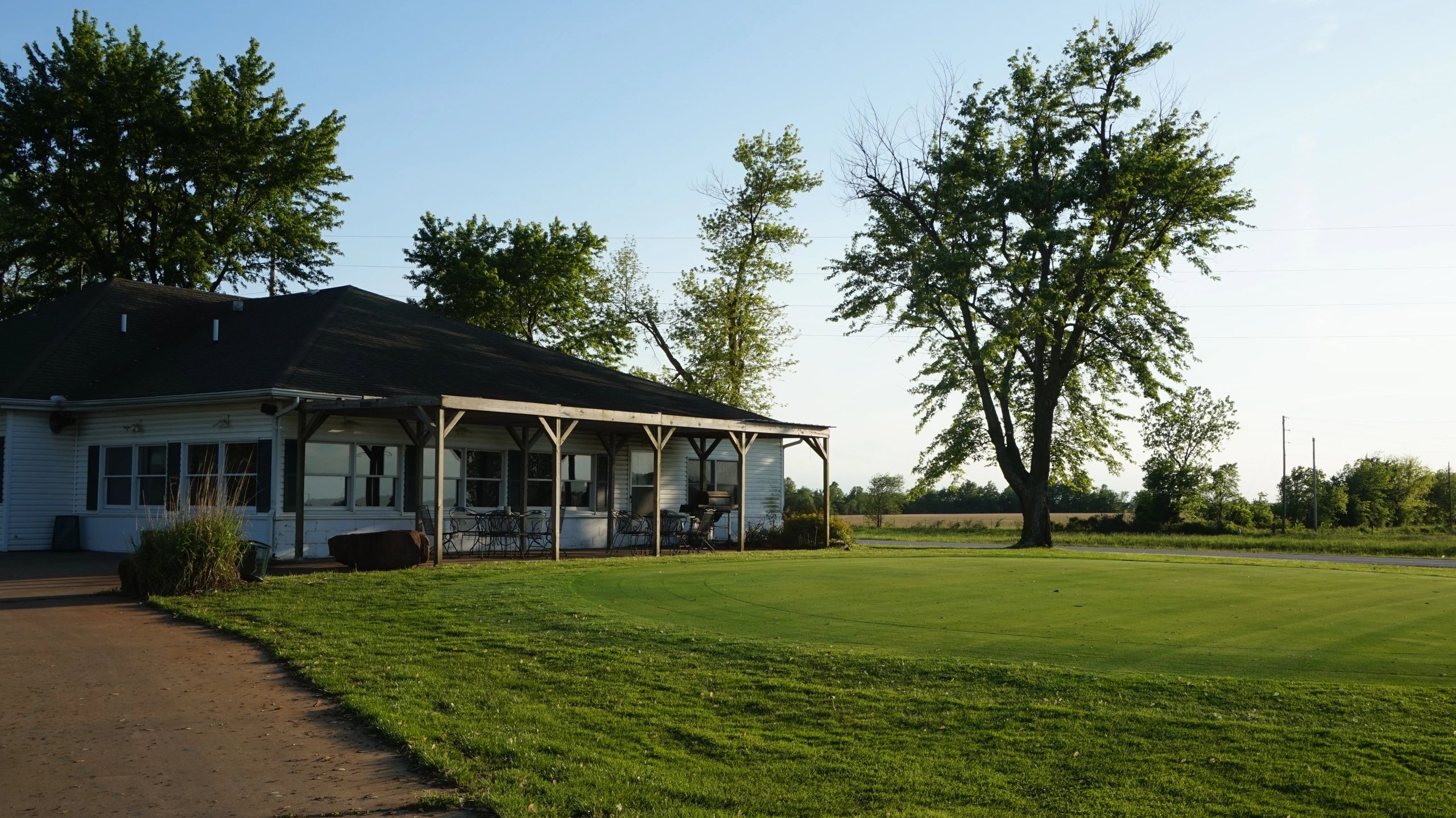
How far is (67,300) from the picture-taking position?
1021 inches

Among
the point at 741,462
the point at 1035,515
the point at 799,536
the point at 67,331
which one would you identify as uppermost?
the point at 67,331

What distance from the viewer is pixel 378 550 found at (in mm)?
16531

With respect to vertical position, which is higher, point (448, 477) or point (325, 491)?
point (448, 477)

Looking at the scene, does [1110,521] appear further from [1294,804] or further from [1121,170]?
[1294,804]

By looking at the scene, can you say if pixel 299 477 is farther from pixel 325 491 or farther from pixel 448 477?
pixel 448 477

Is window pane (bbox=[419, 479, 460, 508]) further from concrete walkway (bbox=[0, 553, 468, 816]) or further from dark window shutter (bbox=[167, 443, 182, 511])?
concrete walkway (bbox=[0, 553, 468, 816])

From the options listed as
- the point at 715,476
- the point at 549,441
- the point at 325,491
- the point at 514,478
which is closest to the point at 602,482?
the point at 549,441

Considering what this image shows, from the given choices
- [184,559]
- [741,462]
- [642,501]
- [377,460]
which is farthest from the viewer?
[642,501]

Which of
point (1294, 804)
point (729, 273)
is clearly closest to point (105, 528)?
point (1294, 804)

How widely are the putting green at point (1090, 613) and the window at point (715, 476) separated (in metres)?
9.18

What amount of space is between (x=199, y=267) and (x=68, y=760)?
31724mm

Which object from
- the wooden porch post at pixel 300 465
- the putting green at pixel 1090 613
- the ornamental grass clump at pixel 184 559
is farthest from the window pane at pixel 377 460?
the ornamental grass clump at pixel 184 559

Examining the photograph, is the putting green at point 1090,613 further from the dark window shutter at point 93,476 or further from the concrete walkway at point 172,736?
the dark window shutter at point 93,476

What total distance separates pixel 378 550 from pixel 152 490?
6929 mm
